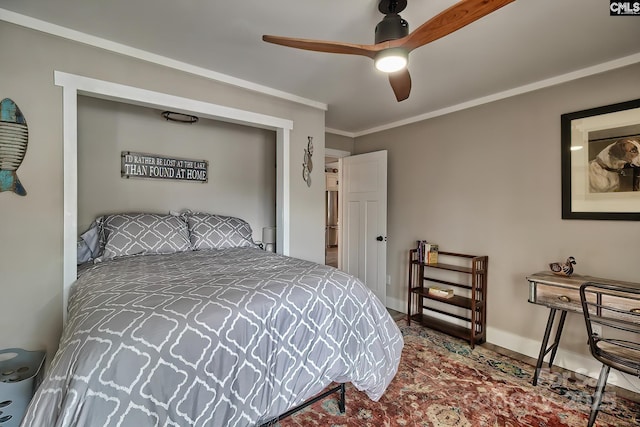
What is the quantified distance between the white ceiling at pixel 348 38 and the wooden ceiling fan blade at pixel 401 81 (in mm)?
301

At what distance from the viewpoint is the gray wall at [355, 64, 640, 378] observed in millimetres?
2355

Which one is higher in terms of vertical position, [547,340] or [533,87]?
[533,87]

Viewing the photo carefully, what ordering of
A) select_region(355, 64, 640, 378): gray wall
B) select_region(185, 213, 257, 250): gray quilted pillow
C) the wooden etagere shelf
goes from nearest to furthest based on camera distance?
select_region(355, 64, 640, 378): gray wall, select_region(185, 213, 257, 250): gray quilted pillow, the wooden etagere shelf

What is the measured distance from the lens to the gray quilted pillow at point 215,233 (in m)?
2.66

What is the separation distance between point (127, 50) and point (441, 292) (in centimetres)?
349

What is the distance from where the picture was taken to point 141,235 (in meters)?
2.34

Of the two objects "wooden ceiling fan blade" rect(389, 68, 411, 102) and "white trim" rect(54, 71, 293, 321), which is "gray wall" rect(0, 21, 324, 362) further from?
"wooden ceiling fan blade" rect(389, 68, 411, 102)

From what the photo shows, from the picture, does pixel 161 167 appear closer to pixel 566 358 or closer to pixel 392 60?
pixel 392 60

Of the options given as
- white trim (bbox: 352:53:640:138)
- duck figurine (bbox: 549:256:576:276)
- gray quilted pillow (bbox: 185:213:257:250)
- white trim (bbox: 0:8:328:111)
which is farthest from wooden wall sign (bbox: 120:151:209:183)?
duck figurine (bbox: 549:256:576:276)

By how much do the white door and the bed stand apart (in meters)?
1.97

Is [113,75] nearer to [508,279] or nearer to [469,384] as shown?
[469,384]

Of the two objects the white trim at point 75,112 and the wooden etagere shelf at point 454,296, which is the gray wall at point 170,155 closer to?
the white trim at point 75,112

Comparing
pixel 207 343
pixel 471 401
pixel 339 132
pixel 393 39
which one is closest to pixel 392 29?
pixel 393 39

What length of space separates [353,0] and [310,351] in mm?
1883
